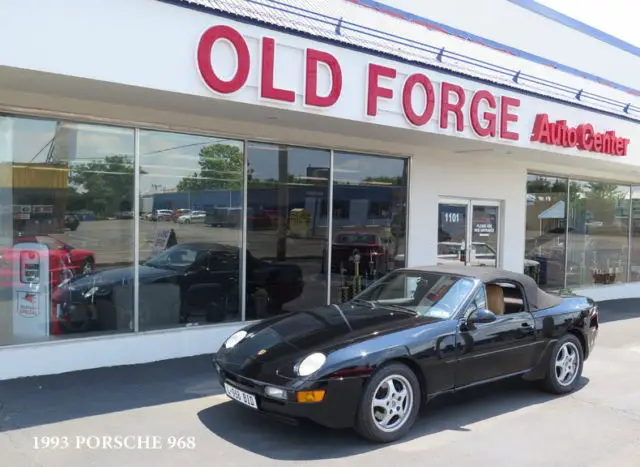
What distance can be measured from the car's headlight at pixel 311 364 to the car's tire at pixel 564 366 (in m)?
2.84

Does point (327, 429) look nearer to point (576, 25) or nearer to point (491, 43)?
point (491, 43)

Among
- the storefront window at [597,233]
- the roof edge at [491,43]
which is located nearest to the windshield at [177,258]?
the roof edge at [491,43]

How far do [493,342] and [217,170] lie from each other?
418 centimetres

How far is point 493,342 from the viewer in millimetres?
5465

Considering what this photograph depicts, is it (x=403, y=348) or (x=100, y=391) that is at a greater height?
(x=403, y=348)

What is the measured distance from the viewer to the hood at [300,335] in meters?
4.65

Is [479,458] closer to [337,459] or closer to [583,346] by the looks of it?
[337,459]

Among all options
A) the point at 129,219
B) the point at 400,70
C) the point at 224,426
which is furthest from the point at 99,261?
the point at 400,70

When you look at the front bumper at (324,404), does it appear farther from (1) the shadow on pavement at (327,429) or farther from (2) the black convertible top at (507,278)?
(2) the black convertible top at (507,278)

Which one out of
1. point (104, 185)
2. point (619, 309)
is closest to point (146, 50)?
point (104, 185)

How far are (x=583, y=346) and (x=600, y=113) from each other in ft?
18.7

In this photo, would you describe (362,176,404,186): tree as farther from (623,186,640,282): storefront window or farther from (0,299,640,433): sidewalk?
(623,186,640,282): storefront window

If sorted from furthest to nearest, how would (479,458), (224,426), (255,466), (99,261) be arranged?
(99,261) < (224,426) < (479,458) < (255,466)

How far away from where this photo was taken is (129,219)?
699cm
